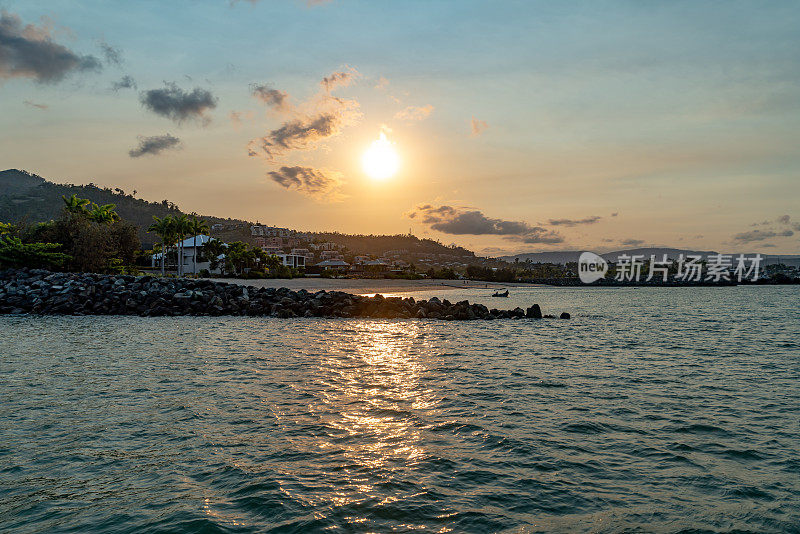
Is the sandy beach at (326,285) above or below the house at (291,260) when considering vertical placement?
below

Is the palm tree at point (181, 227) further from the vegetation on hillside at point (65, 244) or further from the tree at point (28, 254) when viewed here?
the tree at point (28, 254)

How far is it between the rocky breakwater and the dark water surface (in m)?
19.4

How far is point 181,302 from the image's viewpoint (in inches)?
1623

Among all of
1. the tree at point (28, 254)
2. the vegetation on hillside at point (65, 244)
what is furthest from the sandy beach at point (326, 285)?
the tree at point (28, 254)

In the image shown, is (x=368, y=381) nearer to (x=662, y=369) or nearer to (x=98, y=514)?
(x=98, y=514)

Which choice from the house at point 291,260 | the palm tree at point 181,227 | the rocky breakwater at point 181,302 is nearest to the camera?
the rocky breakwater at point 181,302

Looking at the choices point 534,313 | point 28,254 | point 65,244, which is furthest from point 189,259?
point 534,313

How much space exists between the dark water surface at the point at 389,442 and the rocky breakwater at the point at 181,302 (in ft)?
63.6

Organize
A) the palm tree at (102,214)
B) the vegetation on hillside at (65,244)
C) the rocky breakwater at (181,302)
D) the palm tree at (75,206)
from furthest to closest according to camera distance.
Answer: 1. the palm tree at (102,214)
2. the palm tree at (75,206)
3. the vegetation on hillside at (65,244)
4. the rocky breakwater at (181,302)

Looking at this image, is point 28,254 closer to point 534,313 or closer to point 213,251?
point 213,251

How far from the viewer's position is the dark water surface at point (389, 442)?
6.95 m

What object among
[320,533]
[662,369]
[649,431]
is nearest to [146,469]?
[320,533]

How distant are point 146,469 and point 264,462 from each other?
1.98 m

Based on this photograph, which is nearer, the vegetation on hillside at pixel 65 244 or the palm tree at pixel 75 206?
the vegetation on hillside at pixel 65 244
